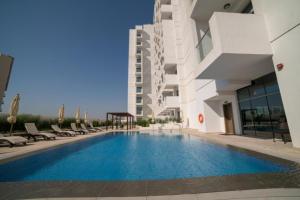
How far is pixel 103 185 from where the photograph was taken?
289 cm

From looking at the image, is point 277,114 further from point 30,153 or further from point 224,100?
point 30,153

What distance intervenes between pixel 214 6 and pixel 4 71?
14330 millimetres

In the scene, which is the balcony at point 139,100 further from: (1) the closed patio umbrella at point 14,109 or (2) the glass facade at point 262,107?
(2) the glass facade at point 262,107

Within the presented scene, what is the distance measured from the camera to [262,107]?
8.37 m

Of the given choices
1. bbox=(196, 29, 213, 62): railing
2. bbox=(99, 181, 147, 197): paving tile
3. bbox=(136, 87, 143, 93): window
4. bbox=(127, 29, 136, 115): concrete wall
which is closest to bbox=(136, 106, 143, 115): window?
bbox=(127, 29, 136, 115): concrete wall

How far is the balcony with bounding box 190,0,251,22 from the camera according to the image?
336 inches

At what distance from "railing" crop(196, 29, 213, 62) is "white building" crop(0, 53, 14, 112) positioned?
489 inches

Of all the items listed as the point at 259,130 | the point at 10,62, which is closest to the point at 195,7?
the point at 259,130

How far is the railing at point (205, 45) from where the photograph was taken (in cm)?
709

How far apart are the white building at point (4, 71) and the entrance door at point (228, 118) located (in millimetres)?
16051

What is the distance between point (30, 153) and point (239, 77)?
1188 cm

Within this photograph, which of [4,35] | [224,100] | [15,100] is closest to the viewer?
[15,100]

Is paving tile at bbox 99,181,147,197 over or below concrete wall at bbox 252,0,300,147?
below

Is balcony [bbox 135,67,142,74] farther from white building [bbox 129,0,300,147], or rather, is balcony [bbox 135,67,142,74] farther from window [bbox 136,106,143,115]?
white building [bbox 129,0,300,147]
